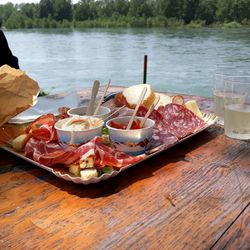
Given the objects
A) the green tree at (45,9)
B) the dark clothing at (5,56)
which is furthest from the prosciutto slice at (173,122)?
the green tree at (45,9)

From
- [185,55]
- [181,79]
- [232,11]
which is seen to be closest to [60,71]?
[181,79]

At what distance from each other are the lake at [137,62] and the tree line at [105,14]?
206 inches

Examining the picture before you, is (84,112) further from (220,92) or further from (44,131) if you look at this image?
(220,92)

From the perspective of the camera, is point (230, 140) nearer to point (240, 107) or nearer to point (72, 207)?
point (240, 107)

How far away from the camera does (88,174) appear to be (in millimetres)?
676

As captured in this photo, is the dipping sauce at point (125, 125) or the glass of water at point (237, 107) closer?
the dipping sauce at point (125, 125)

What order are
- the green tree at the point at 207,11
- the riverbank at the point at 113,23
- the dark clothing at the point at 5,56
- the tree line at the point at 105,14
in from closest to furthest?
the dark clothing at the point at 5,56 → the green tree at the point at 207,11 → the tree line at the point at 105,14 → the riverbank at the point at 113,23

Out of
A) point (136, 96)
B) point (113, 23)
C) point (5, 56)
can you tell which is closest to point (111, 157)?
point (136, 96)

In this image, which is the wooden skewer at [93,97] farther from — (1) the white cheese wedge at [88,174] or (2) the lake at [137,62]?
(2) the lake at [137,62]

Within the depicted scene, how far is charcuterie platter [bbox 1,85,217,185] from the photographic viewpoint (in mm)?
700

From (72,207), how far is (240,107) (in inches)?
22.4

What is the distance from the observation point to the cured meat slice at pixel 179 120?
0.96 metres

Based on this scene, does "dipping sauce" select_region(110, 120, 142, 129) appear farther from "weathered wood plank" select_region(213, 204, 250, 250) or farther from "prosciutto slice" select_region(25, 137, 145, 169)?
"weathered wood plank" select_region(213, 204, 250, 250)

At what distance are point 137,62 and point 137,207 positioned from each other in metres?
9.87
